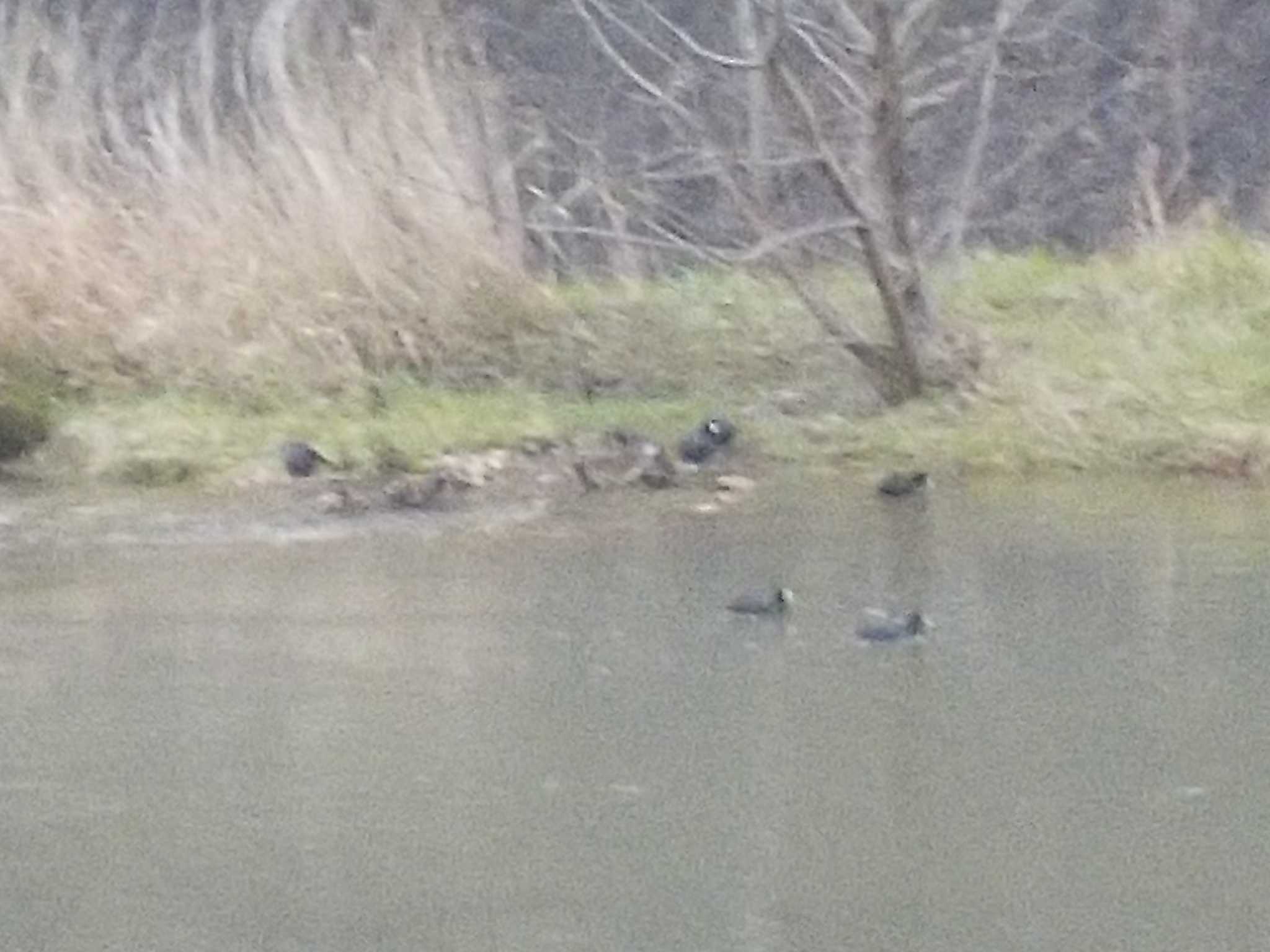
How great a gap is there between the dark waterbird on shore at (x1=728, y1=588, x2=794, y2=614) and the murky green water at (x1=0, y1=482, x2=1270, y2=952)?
8cm

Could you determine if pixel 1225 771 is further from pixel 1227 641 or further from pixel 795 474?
pixel 795 474

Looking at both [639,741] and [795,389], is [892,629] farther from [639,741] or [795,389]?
[795,389]

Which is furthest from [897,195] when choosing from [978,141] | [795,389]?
[978,141]

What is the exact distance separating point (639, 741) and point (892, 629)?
87 centimetres

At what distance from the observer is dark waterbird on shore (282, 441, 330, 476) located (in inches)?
289

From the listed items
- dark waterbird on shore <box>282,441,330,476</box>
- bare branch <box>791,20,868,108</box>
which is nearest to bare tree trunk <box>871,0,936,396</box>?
bare branch <box>791,20,868,108</box>

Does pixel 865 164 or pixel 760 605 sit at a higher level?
pixel 865 164

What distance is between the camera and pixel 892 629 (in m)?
5.09

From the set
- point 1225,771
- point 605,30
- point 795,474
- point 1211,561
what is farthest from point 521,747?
point 605,30

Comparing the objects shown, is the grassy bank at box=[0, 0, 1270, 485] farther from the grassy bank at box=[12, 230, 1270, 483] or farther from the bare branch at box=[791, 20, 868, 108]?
the bare branch at box=[791, 20, 868, 108]

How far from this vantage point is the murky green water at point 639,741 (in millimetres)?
3572

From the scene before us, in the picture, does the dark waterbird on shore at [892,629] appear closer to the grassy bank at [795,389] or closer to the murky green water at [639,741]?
the murky green water at [639,741]

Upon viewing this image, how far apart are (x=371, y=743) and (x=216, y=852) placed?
62 cm

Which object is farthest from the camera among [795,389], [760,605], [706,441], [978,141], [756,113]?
[978,141]
